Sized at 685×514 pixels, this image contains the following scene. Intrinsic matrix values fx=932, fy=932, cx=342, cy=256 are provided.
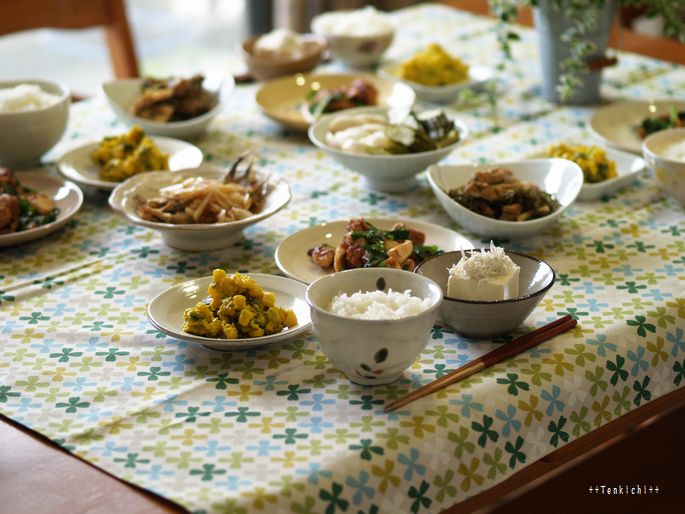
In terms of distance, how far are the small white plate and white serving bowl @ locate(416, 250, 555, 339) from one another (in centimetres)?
72

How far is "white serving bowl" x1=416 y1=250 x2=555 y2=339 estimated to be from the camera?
1.30 m

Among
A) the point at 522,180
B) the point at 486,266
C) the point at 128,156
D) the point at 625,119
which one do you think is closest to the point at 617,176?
the point at 522,180

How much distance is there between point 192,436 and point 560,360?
1.71 feet

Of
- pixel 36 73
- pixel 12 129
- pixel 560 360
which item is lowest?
pixel 36 73

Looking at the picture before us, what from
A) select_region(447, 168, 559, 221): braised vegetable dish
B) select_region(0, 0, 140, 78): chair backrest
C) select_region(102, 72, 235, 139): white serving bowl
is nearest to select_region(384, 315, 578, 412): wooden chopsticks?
select_region(447, 168, 559, 221): braised vegetable dish

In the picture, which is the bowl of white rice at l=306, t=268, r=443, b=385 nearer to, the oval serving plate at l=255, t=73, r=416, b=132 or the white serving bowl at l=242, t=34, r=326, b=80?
the oval serving plate at l=255, t=73, r=416, b=132

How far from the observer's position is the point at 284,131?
2.27m

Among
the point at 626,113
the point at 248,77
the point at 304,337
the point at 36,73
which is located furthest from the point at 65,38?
the point at 304,337

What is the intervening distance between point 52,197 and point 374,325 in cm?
98

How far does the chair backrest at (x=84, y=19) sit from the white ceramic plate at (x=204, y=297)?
1621 mm

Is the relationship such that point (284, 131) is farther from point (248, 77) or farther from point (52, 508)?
point (52, 508)

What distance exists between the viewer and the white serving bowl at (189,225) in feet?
5.28

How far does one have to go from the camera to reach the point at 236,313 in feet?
4.35

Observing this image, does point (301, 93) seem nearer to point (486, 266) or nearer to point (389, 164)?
point (389, 164)
